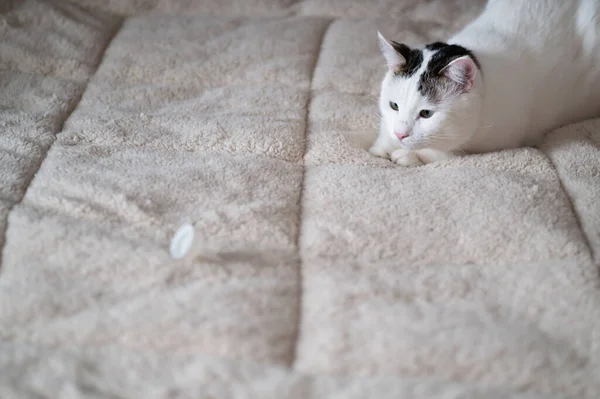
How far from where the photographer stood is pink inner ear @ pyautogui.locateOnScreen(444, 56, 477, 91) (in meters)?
1.13

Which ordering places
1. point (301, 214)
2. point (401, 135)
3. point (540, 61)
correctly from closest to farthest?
point (301, 214) < point (401, 135) < point (540, 61)

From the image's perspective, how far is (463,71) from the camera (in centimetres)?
115

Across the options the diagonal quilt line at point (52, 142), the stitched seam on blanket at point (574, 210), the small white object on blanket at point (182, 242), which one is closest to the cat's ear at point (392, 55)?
the stitched seam on blanket at point (574, 210)

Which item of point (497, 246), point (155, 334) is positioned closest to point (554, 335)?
point (497, 246)

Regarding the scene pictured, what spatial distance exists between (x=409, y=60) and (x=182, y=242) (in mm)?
611

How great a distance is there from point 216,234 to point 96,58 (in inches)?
31.1

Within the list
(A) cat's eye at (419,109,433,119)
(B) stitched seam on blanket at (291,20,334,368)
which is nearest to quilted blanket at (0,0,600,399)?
(B) stitched seam on blanket at (291,20,334,368)

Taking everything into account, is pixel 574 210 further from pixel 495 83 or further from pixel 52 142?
pixel 52 142

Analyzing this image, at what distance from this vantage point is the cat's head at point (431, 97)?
1.18 meters

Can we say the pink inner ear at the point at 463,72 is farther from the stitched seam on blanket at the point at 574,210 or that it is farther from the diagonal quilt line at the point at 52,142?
the diagonal quilt line at the point at 52,142

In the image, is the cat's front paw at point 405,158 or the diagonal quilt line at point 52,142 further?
the cat's front paw at point 405,158

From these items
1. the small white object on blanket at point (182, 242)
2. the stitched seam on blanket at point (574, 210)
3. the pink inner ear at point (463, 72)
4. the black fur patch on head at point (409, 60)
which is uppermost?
the pink inner ear at point (463, 72)

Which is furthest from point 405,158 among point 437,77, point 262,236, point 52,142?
point 52,142

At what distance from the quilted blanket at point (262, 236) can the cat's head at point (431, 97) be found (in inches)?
2.8
